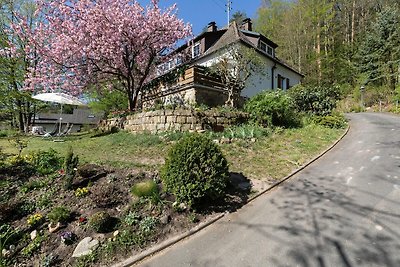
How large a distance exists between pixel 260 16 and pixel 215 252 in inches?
1192

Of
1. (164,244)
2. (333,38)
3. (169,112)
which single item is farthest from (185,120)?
(333,38)

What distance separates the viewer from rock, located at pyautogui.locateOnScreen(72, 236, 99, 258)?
3.18 metres

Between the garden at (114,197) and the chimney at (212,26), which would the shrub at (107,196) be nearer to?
the garden at (114,197)

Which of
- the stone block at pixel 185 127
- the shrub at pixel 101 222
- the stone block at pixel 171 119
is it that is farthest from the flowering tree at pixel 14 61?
the shrub at pixel 101 222

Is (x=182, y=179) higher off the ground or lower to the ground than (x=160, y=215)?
higher

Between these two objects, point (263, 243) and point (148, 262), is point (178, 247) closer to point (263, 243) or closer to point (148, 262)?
point (148, 262)

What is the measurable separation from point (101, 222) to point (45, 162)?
3.48m

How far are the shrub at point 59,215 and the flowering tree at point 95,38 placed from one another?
9.03 m

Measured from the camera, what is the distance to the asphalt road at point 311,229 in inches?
118

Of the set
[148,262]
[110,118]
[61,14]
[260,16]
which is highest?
[260,16]

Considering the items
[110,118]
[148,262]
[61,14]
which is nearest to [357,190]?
[148,262]

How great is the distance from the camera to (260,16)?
2772 cm

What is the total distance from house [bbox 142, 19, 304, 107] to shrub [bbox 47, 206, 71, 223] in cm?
803

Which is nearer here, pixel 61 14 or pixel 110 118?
pixel 61 14
